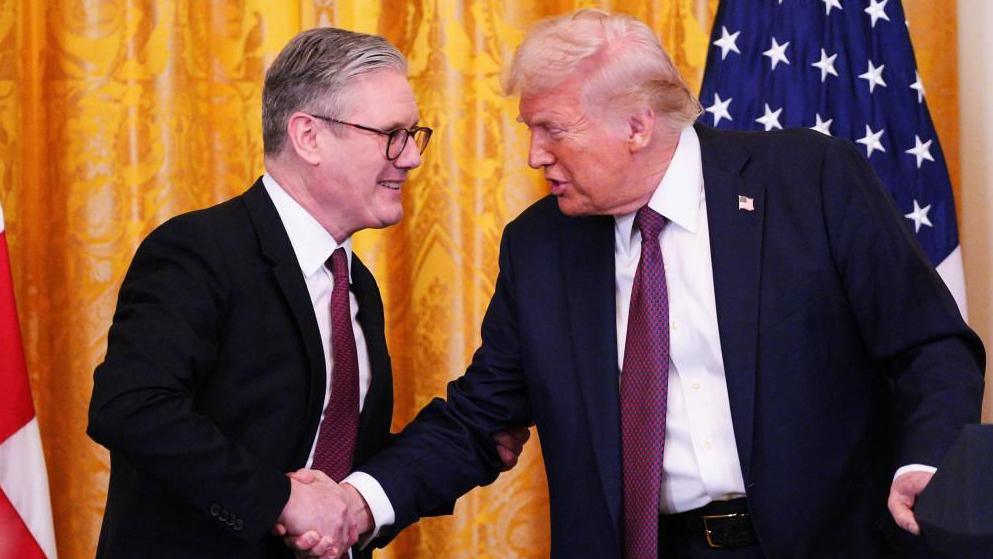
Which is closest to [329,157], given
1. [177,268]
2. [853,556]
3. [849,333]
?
[177,268]

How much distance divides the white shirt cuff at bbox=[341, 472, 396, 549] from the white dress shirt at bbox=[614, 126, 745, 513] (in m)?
0.58

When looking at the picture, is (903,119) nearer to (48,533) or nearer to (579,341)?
(579,341)

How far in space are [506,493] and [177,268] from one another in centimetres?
196

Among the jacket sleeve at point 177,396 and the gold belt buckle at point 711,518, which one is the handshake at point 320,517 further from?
the gold belt buckle at point 711,518

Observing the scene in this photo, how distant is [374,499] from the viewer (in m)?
2.66

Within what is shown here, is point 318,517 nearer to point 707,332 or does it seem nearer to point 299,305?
point 299,305

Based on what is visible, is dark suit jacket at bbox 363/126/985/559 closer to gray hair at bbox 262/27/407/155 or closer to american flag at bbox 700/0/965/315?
gray hair at bbox 262/27/407/155

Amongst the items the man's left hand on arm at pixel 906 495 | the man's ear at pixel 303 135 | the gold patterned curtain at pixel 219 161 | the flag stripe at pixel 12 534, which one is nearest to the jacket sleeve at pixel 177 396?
the man's ear at pixel 303 135

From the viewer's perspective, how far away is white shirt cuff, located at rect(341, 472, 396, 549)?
265 centimetres

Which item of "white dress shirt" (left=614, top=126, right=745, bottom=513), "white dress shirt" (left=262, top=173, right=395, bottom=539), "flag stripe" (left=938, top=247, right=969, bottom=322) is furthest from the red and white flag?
"flag stripe" (left=938, top=247, right=969, bottom=322)

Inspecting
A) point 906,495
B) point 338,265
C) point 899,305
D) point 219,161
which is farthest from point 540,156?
point 219,161

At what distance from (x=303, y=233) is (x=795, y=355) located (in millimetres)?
1014

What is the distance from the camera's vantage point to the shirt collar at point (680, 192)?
258cm

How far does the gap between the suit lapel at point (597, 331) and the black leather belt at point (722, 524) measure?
5.8 inches
